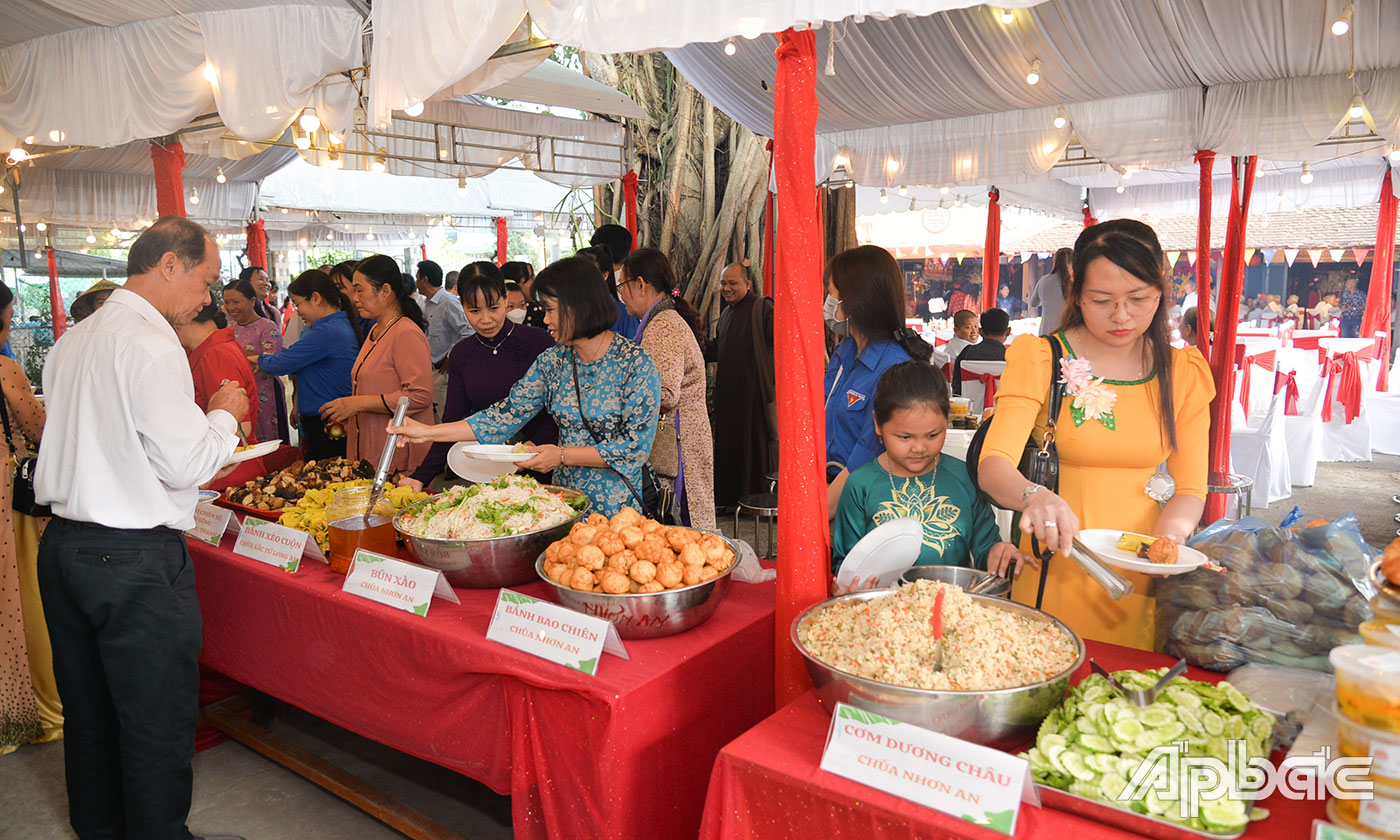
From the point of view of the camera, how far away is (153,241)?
6.82 feet

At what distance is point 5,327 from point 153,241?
147 centimetres

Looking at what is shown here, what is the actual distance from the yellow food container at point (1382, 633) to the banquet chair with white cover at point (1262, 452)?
5.94 m

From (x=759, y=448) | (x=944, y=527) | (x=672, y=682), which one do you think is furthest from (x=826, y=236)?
(x=672, y=682)

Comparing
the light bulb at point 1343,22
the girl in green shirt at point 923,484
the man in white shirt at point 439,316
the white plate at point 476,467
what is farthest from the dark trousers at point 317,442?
the light bulb at point 1343,22

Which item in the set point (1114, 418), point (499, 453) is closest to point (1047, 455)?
point (1114, 418)

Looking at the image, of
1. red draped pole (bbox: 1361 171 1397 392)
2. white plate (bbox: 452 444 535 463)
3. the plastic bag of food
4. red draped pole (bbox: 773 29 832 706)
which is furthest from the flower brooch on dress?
red draped pole (bbox: 1361 171 1397 392)

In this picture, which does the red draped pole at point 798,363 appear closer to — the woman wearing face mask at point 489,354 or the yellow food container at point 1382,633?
the yellow food container at point 1382,633

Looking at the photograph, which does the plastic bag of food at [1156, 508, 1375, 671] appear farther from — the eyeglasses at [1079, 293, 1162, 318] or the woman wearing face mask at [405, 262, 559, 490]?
the woman wearing face mask at [405, 262, 559, 490]

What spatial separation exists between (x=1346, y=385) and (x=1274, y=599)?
796 centimetres

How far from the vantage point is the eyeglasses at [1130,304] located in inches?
67.1

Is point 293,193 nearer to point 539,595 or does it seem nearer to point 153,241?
point 153,241

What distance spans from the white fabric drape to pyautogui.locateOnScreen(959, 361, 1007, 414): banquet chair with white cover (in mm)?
4258

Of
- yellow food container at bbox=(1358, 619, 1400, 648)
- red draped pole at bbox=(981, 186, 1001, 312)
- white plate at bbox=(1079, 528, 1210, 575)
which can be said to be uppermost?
red draped pole at bbox=(981, 186, 1001, 312)

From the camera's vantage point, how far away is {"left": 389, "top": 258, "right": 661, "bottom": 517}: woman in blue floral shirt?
8.11 ft
